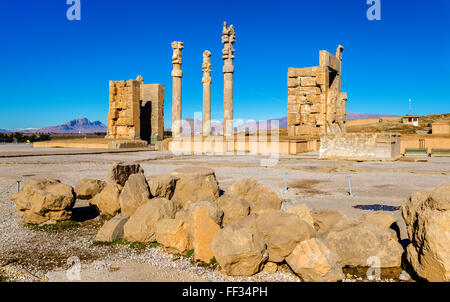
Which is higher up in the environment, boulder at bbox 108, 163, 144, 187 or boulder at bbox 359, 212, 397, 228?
boulder at bbox 108, 163, 144, 187

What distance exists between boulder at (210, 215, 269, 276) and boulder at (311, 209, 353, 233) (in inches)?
41.8

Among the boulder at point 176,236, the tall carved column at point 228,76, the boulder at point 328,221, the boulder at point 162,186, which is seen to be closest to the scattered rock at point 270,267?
the boulder at point 328,221

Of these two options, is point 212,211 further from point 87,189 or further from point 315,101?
point 315,101

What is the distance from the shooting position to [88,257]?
4418 millimetres

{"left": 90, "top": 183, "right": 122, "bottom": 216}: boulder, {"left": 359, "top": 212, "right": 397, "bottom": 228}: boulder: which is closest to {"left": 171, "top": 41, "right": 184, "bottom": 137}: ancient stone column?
{"left": 90, "top": 183, "right": 122, "bottom": 216}: boulder

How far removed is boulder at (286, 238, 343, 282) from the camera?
3.53 m

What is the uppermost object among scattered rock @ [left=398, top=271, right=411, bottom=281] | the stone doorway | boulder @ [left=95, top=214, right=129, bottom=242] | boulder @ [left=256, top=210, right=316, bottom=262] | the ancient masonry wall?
the stone doorway

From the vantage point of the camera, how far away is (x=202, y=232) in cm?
437

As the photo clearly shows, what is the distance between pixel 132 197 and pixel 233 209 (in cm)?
168

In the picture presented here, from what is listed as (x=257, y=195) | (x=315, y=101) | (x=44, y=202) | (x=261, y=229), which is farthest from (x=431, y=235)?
(x=315, y=101)

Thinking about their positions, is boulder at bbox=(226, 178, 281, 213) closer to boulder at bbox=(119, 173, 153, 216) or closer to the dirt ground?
the dirt ground
